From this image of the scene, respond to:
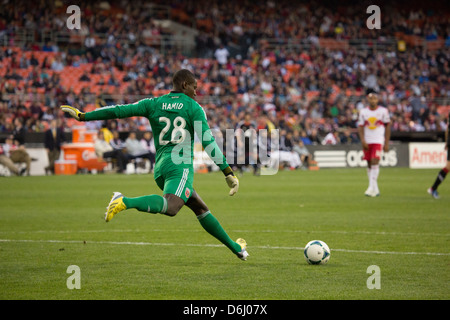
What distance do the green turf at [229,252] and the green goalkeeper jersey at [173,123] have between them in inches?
49.8

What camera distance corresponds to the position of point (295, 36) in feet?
155

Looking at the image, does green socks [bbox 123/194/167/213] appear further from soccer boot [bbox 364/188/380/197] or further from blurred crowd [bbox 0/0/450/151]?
blurred crowd [bbox 0/0/450/151]

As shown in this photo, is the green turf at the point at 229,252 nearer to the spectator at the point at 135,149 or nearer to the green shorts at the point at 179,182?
the green shorts at the point at 179,182

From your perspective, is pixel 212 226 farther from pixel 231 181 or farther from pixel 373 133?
pixel 373 133

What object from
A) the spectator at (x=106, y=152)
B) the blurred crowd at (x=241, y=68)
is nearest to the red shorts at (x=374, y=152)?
the spectator at (x=106, y=152)

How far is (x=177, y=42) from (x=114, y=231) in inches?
1309

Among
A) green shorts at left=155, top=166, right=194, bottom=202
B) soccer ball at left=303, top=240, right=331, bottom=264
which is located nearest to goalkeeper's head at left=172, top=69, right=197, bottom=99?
green shorts at left=155, top=166, right=194, bottom=202

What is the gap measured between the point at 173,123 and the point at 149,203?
979mm

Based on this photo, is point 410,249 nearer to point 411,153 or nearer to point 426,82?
point 411,153

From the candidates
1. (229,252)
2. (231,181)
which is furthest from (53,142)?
Answer: (231,181)

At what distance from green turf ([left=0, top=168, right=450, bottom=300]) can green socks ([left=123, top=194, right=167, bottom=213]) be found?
0.74 meters

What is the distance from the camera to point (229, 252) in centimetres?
960

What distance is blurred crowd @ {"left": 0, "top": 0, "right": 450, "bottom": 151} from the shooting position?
35938 mm
